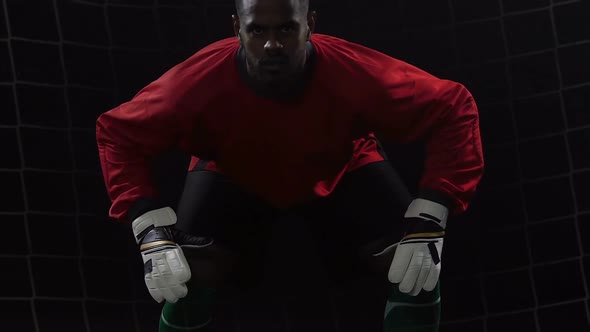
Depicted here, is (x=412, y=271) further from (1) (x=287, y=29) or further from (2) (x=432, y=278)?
(1) (x=287, y=29)

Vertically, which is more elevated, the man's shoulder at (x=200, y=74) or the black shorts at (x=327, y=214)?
the man's shoulder at (x=200, y=74)

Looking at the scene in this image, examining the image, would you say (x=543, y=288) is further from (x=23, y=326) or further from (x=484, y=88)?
(x=23, y=326)

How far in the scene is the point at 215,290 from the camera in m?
2.03

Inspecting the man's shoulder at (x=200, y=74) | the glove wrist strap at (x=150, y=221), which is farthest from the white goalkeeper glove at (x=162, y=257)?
the man's shoulder at (x=200, y=74)

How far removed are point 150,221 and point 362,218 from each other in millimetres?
348

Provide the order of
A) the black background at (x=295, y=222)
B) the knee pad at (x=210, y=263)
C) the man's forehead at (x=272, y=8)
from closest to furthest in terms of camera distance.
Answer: the man's forehead at (x=272, y=8), the knee pad at (x=210, y=263), the black background at (x=295, y=222)

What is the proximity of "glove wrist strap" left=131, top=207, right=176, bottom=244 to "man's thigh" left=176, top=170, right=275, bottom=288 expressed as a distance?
6cm

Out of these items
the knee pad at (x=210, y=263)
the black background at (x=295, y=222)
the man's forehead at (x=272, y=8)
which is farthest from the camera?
the black background at (x=295, y=222)

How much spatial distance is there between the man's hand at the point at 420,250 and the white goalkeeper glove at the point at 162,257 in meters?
0.33

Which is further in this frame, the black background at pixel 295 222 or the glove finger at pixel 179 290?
the black background at pixel 295 222

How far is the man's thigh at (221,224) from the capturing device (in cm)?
201

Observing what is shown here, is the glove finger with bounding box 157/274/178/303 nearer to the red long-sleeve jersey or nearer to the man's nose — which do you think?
the red long-sleeve jersey

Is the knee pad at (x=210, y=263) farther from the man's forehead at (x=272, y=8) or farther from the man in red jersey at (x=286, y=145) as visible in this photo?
the man's forehead at (x=272, y=8)

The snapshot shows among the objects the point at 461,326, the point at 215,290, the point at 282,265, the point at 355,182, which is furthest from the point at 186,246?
the point at 461,326
